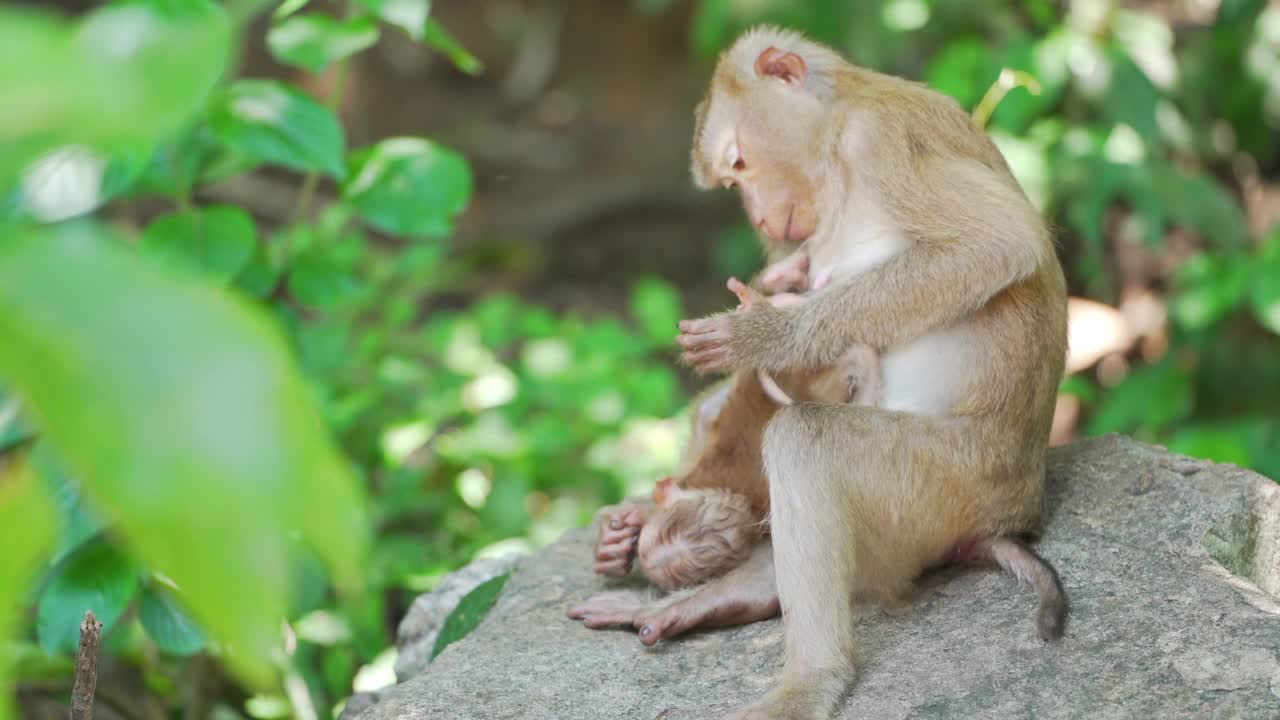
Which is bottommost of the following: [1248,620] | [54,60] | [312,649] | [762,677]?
[312,649]

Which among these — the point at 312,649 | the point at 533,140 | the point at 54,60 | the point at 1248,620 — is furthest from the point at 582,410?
the point at 533,140

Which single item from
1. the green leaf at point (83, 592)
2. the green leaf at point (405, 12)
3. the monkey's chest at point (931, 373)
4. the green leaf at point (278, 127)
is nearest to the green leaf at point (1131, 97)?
the monkey's chest at point (931, 373)

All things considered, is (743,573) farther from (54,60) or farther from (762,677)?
(54,60)

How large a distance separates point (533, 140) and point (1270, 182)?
733cm

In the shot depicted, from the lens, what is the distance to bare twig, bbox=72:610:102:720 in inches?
133

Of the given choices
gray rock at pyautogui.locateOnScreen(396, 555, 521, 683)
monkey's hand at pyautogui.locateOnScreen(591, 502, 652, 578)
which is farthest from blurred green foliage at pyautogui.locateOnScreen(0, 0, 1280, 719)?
monkey's hand at pyautogui.locateOnScreen(591, 502, 652, 578)

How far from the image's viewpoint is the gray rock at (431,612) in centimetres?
445

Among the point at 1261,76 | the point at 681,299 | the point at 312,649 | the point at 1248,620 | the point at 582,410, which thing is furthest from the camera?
the point at 681,299

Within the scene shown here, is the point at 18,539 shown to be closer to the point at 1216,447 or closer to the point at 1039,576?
the point at 1039,576

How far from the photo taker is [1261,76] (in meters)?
7.21

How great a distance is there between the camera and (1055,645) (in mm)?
3232

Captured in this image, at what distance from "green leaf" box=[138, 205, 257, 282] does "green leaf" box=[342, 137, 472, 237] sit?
47 centimetres

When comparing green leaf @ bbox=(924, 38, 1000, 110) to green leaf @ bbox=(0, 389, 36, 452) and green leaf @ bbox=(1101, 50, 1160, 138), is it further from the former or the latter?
green leaf @ bbox=(0, 389, 36, 452)

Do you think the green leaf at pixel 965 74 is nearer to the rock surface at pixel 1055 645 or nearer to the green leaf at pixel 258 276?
the rock surface at pixel 1055 645
